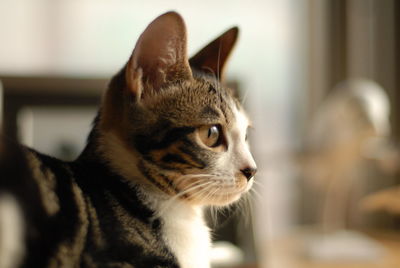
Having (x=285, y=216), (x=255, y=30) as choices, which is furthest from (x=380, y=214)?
(x=255, y=30)

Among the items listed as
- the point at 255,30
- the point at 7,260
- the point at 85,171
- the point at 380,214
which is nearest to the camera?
the point at 7,260

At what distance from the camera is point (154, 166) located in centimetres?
36

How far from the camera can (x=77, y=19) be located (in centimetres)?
121

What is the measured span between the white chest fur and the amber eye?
0.20 feet

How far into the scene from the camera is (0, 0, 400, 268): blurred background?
29.9 inches

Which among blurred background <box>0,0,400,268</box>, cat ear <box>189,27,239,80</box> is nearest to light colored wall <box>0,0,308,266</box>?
blurred background <box>0,0,400,268</box>

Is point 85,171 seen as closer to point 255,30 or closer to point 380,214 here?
point 255,30

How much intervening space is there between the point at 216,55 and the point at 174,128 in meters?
0.10

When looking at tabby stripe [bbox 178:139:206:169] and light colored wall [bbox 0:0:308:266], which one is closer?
tabby stripe [bbox 178:139:206:169]

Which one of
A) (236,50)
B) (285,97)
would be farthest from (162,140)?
(285,97)

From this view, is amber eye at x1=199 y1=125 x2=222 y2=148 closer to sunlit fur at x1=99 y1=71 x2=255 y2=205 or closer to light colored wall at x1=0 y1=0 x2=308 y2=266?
sunlit fur at x1=99 y1=71 x2=255 y2=205

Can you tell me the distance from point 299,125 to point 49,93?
0.95 metres

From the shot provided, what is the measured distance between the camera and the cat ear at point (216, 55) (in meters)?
0.40

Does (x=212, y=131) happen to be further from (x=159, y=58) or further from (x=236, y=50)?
(x=236, y=50)
